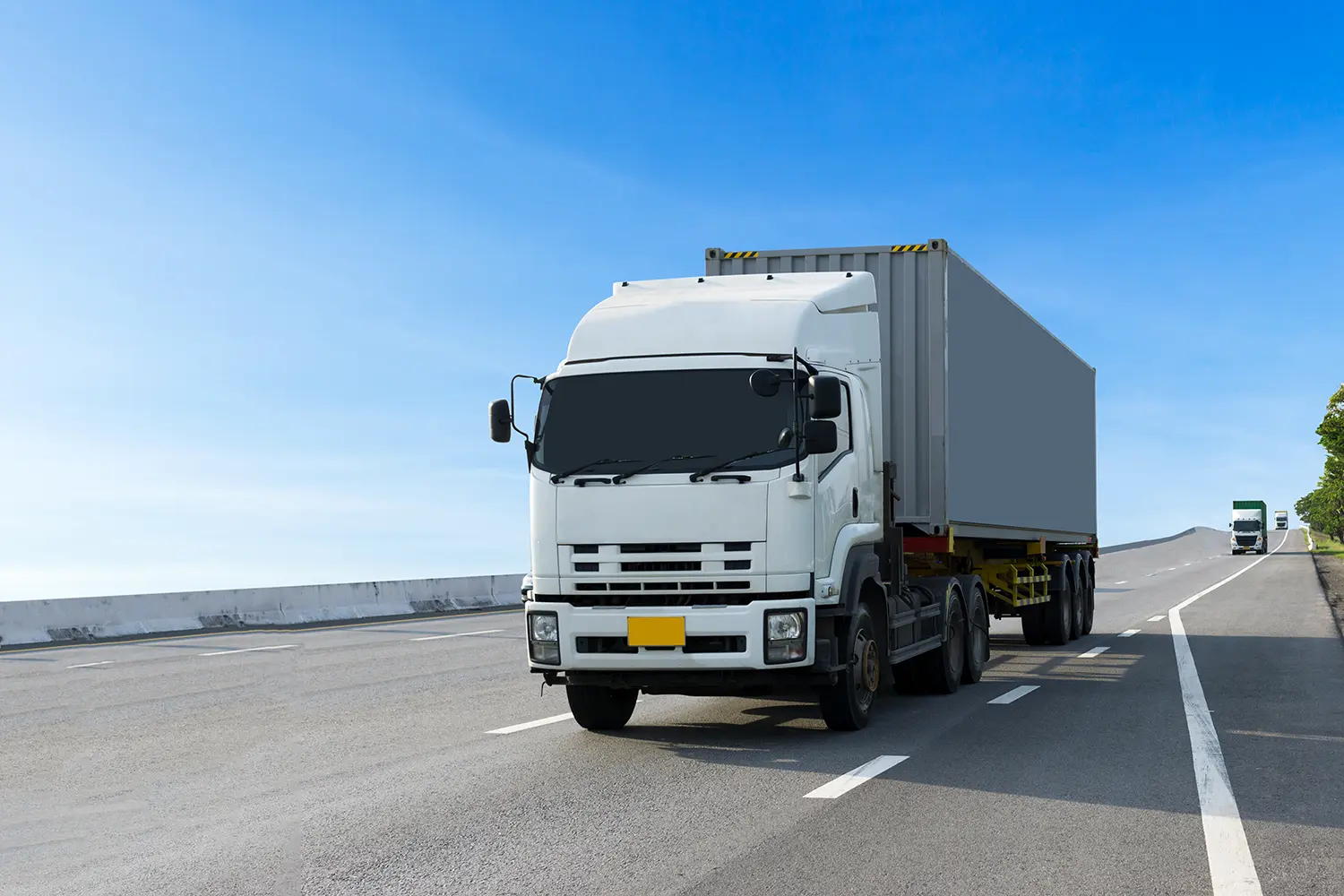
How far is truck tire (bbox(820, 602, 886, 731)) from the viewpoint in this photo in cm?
944

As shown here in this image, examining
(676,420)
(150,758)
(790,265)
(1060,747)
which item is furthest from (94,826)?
(790,265)

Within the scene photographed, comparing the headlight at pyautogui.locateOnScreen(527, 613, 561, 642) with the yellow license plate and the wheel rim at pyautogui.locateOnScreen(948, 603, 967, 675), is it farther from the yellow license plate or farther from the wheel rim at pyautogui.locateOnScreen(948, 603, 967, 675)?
the wheel rim at pyautogui.locateOnScreen(948, 603, 967, 675)

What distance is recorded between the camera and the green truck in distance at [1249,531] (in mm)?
79625

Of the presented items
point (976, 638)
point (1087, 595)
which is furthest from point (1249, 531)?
point (976, 638)

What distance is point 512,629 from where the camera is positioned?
22.2 meters

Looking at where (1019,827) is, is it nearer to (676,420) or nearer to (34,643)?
(676,420)

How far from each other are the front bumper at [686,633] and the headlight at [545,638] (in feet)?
0.17

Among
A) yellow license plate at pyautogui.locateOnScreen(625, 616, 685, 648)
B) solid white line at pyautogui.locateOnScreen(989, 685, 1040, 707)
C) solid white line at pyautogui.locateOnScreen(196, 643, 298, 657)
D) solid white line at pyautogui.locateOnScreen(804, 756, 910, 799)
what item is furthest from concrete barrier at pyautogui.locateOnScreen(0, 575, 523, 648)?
solid white line at pyautogui.locateOnScreen(804, 756, 910, 799)

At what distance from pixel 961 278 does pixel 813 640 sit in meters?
Result: 5.29

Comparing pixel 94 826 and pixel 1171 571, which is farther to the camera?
pixel 1171 571

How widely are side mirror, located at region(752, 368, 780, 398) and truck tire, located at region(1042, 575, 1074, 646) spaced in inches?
436

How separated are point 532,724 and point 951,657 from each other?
428cm

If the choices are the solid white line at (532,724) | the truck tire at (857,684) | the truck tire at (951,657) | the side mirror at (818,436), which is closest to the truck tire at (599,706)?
the solid white line at (532,724)

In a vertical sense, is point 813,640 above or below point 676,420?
below
